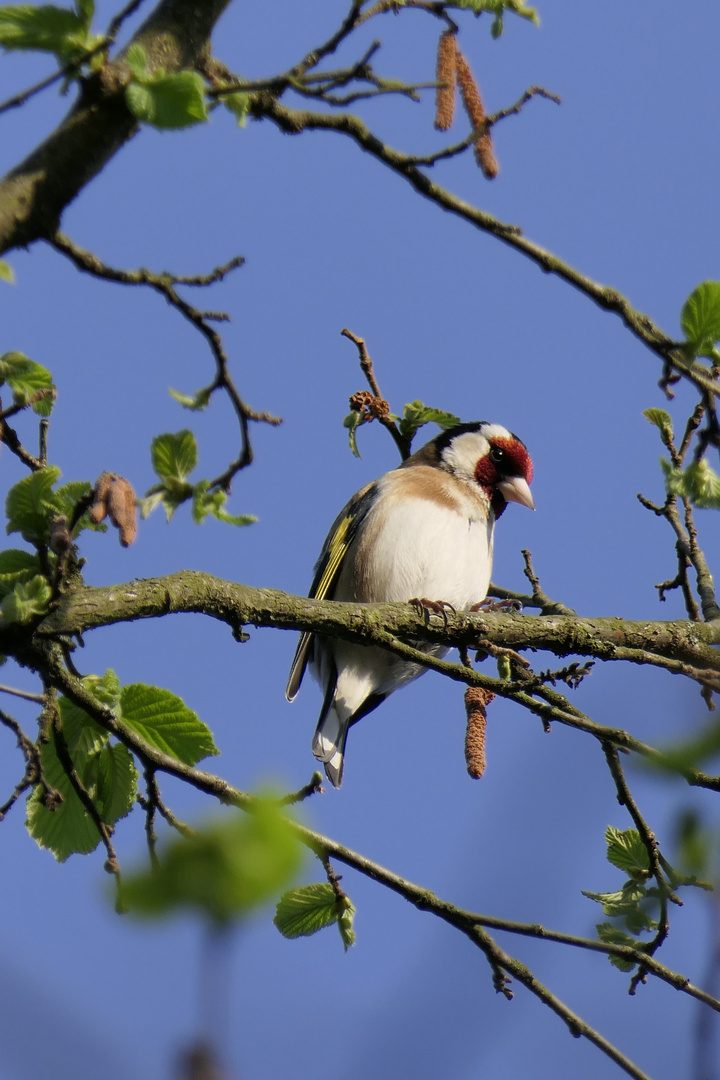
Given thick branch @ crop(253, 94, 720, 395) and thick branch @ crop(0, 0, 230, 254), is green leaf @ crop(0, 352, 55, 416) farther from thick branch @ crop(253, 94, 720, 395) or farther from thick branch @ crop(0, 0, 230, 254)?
thick branch @ crop(253, 94, 720, 395)

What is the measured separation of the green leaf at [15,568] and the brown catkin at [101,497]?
1.18 ft

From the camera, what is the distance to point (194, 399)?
2.79m

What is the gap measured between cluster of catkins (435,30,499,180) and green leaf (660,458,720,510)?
1119 millimetres

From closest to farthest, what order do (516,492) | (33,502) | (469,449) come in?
(33,502) → (516,492) → (469,449)

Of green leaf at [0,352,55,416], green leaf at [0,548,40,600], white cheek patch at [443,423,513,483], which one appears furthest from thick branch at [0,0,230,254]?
white cheek patch at [443,423,513,483]

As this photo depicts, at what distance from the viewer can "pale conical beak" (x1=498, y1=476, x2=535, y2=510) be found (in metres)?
6.06

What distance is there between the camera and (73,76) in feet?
7.23

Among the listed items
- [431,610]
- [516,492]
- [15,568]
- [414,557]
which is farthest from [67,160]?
[516,492]

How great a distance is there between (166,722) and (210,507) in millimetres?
657

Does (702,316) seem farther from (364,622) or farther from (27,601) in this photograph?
(27,601)

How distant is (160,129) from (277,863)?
1.65 meters

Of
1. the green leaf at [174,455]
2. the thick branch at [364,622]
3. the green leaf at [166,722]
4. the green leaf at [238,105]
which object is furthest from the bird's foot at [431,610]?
the green leaf at [238,105]

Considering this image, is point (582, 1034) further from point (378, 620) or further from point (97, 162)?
point (97, 162)

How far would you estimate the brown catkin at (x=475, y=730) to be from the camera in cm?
333
